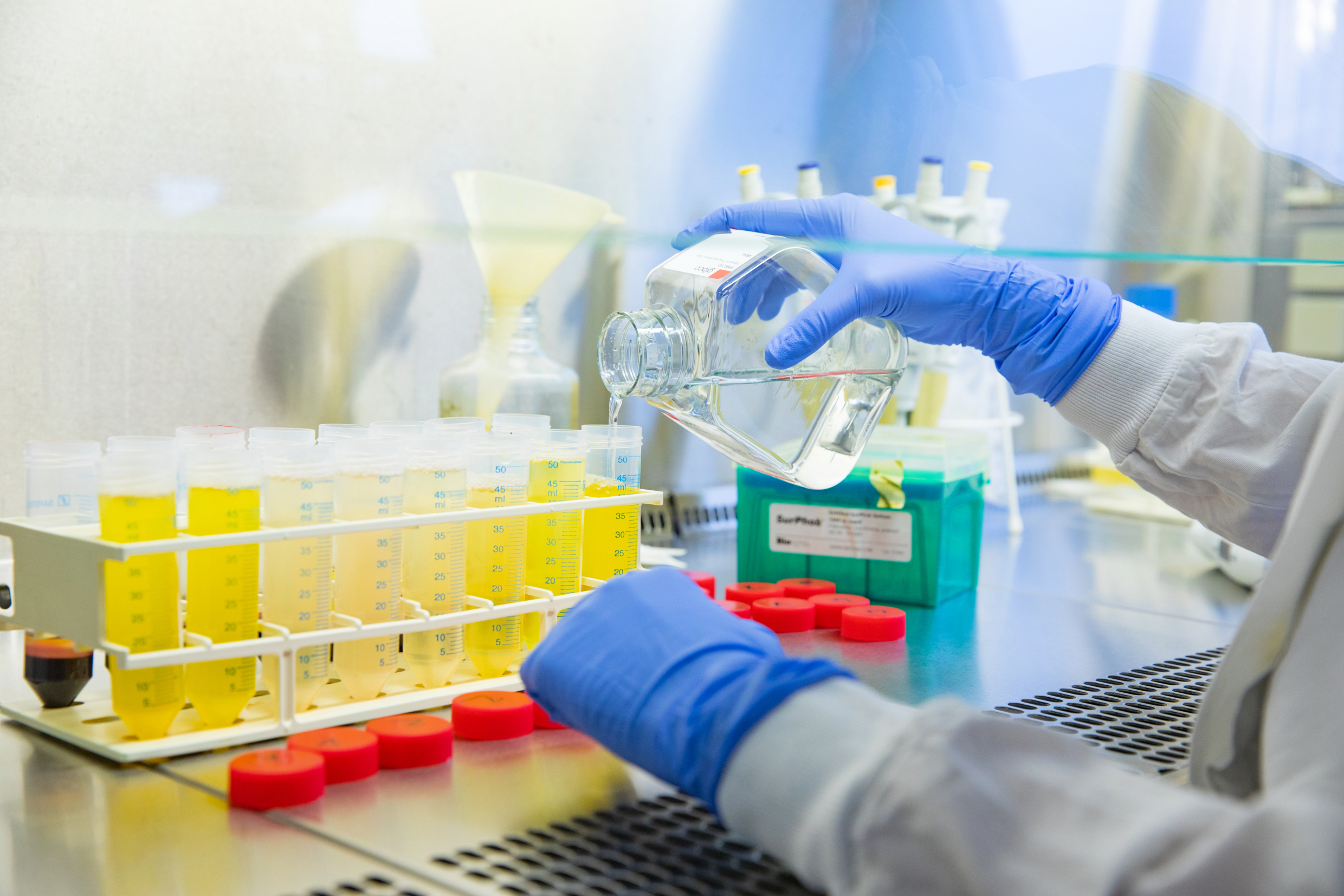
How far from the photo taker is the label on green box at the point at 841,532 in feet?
4.98

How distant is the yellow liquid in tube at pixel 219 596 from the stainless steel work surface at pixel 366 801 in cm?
5

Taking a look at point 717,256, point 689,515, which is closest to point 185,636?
point 717,256

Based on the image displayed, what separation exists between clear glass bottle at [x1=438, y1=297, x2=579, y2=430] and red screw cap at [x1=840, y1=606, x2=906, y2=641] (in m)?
0.57

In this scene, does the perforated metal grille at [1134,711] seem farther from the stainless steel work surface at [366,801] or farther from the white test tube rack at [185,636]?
the white test tube rack at [185,636]

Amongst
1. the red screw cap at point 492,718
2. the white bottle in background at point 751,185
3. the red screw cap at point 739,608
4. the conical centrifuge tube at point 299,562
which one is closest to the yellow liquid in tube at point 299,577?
the conical centrifuge tube at point 299,562

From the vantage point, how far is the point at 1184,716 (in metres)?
1.09

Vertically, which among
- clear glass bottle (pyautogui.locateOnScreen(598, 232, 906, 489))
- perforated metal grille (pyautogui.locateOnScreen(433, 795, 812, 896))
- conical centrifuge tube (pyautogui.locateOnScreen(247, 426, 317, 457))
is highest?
clear glass bottle (pyautogui.locateOnScreen(598, 232, 906, 489))

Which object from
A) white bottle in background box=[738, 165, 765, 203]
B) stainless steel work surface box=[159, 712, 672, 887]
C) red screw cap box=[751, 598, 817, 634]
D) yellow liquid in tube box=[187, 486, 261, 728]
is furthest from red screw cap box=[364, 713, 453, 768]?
white bottle in background box=[738, 165, 765, 203]

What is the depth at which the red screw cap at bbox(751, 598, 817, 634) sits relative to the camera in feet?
4.50

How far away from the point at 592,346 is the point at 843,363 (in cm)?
84

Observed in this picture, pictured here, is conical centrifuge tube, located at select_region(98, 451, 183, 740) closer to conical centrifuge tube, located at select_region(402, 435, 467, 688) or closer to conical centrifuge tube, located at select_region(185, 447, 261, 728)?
conical centrifuge tube, located at select_region(185, 447, 261, 728)

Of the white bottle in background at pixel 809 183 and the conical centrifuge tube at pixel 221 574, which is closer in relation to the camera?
the conical centrifuge tube at pixel 221 574

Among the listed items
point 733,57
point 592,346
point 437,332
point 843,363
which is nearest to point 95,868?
point 843,363

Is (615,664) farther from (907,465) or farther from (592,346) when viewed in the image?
(592,346)
